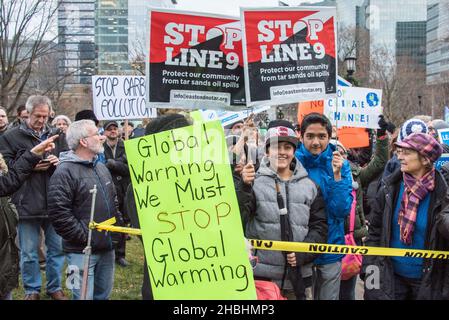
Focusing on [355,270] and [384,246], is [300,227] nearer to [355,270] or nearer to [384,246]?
[384,246]

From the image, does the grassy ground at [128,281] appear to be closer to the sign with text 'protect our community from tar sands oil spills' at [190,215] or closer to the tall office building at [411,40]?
the sign with text 'protect our community from tar sands oil spills' at [190,215]

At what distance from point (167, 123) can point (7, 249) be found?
1.95m

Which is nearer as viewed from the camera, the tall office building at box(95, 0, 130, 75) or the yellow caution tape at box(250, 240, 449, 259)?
the yellow caution tape at box(250, 240, 449, 259)

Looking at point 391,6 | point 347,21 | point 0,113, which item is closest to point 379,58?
point 347,21

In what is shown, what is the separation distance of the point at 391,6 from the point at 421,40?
6.39m

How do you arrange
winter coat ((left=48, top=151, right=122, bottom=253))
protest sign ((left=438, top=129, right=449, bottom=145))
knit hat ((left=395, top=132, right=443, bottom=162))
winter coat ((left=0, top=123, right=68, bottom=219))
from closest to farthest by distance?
knit hat ((left=395, top=132, right=443, bottom=162)), winter coat ((left=48, top=151, right=122, bottom=253)), winter coat ((left=0, top=123, right=68, bottom=219)), protest sign ((left=438, top=129, right=449, bottom=145))

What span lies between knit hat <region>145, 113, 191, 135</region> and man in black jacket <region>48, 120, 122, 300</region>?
1417 mm

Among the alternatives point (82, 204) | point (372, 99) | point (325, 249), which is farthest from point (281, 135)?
point (372, 99)

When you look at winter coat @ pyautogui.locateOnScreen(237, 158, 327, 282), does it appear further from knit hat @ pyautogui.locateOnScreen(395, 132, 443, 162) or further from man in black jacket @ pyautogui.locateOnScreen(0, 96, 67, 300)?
man in black jacket @ pyautogui.locateOnScreen(0, 96, 67, 300)

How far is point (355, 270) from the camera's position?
5.45m

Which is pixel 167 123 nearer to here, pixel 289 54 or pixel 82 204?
pixel 82 204

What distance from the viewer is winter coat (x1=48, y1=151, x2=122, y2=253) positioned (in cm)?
501

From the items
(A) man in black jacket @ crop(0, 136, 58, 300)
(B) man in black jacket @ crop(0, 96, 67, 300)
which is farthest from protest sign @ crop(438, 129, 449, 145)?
(A) man in black jacket @ crop(0, 136, 58, 300)

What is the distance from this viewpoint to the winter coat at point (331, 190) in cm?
471
